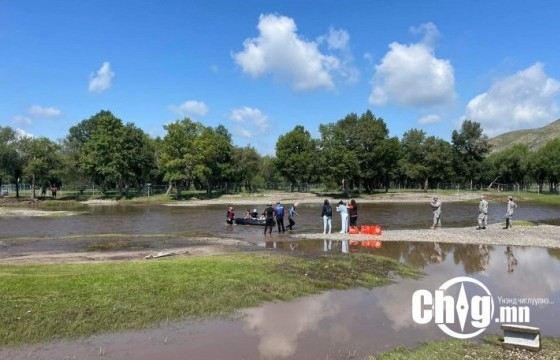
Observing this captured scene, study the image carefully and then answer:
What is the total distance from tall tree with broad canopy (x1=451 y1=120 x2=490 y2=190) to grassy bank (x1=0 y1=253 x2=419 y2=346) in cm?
11582

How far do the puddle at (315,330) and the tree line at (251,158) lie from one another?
282 feet

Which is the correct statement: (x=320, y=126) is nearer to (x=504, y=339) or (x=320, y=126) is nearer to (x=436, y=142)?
(x=436, y=142)

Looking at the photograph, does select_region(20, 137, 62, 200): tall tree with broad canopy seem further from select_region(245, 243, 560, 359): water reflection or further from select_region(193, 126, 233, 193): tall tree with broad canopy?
select_region(245, 243, 560, 359): water reflection

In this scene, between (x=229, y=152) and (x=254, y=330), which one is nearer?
(x=254, y=330)

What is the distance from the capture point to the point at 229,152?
382 ft

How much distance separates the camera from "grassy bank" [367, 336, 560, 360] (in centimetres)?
1073

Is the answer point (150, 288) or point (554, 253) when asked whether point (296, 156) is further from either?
point (150, 288)

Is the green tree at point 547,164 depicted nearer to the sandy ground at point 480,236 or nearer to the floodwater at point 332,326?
the sandy ground at point 480,236

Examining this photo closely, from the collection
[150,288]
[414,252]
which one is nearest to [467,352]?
[150,288]

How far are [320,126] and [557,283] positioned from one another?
3913 inches

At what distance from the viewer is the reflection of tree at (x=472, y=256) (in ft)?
70.0

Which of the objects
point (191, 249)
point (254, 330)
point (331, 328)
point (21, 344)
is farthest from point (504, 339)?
point (191, 249)

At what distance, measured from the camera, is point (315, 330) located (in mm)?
13109

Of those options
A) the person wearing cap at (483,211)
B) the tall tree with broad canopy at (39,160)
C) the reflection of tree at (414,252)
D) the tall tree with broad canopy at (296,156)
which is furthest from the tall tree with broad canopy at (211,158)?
the reflection of tree at (414,252)
